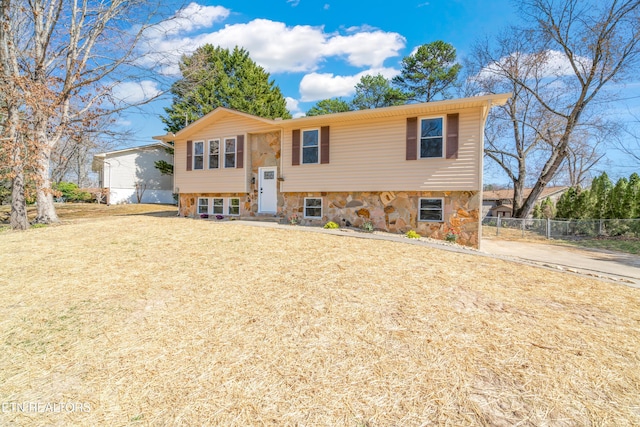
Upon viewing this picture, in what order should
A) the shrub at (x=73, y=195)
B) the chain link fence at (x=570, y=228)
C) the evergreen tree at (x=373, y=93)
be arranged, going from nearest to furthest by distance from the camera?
the chain link fence at (x=570, y=228) < the shrub at (x=73, y=195) < the evergreen tree at (x=373, y=93)

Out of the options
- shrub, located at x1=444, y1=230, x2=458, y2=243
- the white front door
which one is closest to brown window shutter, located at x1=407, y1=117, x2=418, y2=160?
shrub, located at x1=444, y1=230, x2=458, y2=243

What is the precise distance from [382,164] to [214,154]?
725 cm

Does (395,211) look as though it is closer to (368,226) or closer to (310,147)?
(368,226)

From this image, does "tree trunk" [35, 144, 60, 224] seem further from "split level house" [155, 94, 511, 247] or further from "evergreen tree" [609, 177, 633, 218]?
"evergreen tree" [609, 177, 633, 218]

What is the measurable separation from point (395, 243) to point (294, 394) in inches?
214

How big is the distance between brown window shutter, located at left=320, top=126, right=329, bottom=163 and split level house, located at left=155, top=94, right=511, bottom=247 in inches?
1.4

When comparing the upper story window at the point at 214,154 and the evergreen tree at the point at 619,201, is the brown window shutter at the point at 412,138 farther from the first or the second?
the evergreen tree at the point at 619,201

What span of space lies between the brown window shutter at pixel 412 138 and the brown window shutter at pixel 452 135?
94cm

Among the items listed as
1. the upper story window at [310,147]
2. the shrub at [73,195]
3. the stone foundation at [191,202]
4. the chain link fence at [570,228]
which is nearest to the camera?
the upper story window at [310,147]

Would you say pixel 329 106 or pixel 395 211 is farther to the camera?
pixel 329 106

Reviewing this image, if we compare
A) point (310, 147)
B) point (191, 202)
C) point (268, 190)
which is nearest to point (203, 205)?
point (191, 202)

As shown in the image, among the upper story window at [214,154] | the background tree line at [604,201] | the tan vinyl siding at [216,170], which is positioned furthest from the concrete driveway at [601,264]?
the upper story window at [214,154]

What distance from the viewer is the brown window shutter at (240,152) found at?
1216 centimetres

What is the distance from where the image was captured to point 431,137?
9445mm
